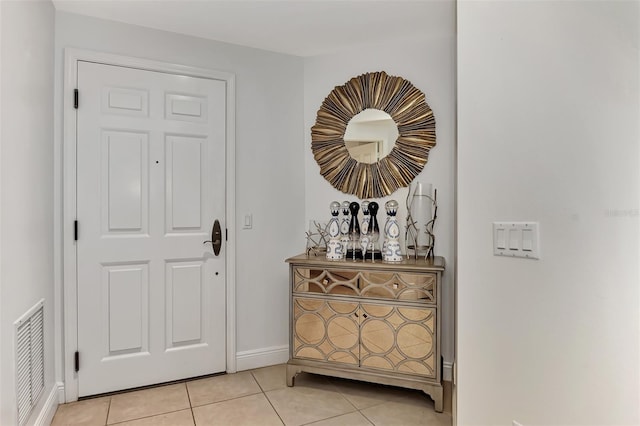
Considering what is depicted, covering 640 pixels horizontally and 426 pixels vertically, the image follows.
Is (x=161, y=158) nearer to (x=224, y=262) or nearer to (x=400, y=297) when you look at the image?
(x=224, y=262)

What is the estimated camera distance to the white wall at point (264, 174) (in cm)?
265

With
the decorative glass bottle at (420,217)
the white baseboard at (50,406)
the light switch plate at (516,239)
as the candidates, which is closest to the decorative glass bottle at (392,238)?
the decorative glass bottle at (420,217)

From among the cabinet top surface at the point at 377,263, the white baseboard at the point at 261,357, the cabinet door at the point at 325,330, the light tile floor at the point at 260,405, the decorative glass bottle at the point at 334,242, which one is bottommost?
the light tile floor at the point at 260,405

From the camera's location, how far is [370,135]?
271 cm

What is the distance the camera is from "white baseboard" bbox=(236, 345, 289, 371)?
8.67ft

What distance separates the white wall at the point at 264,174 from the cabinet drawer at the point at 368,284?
0.47 m

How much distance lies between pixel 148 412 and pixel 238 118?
1.95 metres

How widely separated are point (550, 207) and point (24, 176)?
6.98 feet

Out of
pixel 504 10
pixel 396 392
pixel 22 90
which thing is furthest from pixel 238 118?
pixel 396 392

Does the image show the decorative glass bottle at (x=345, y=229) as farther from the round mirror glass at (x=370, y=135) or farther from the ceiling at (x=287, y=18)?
the ceiling at (x=287, y=18)

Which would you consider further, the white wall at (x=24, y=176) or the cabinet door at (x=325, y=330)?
the cabinet door at (x=325, y=330)

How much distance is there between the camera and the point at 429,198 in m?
2.51

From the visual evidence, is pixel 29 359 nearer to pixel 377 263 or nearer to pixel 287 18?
pixel 377 263

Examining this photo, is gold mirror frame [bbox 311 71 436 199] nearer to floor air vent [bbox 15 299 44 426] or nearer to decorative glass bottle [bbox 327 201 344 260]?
decorative glass bottle [bbox 327 201 344 260]
